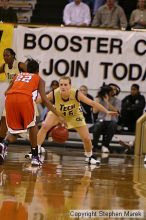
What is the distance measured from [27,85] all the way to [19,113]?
19.3 inches

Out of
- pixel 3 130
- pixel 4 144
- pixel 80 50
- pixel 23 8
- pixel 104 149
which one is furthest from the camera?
pixel 23 8

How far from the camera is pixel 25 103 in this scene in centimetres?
1184

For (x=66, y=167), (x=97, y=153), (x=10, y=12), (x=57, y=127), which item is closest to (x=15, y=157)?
(x=57, y=127)

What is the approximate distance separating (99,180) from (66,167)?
1904 mm

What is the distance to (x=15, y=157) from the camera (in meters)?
13.9

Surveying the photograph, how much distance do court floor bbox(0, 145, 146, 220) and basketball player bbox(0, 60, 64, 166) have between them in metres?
0.61

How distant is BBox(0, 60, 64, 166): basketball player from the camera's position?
11.9 meters

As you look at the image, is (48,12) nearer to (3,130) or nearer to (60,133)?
(60,133)

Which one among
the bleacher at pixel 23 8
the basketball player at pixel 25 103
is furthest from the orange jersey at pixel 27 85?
the bleacher at pixel 23 8

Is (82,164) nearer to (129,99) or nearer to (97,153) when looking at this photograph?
(97,153)

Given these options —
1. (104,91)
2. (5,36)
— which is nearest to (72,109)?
(104,91)

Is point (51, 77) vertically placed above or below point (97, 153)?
above

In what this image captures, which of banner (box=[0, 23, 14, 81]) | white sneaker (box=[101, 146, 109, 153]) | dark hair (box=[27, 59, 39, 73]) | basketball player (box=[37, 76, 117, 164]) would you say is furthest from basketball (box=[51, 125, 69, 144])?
banner (box=[0, 23, 14, 81])

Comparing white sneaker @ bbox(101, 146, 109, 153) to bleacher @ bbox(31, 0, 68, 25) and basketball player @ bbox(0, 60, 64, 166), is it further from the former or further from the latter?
basketball player @ bbox(0, 60, 64, 166)
